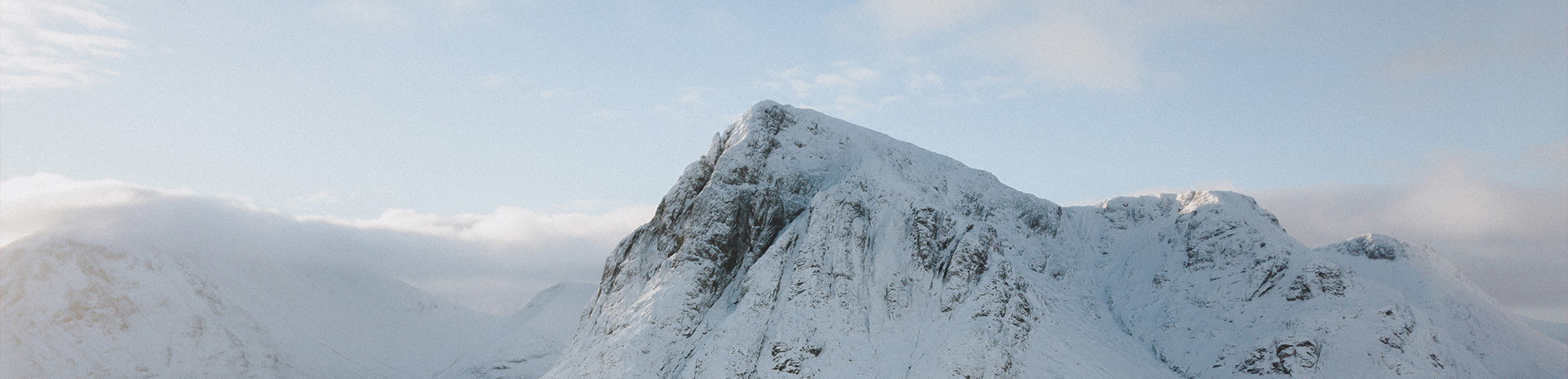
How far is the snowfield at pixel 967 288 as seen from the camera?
95562 mm

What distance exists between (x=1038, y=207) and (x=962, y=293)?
31050 millimetres

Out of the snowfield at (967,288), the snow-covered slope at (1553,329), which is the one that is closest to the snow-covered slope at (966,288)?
the snowfield at (967,288)

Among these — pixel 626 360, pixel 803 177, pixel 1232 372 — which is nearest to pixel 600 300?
pixel 626 360

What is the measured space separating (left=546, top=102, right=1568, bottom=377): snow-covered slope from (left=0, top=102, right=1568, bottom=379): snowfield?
0.24 meters

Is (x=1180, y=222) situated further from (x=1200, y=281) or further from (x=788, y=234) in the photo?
(x=788, y=234)

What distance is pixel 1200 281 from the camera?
112 metres

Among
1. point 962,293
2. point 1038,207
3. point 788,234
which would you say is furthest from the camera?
point 1038,207

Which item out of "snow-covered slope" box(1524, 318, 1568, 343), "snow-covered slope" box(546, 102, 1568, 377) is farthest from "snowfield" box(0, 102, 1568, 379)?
"snow-covered slope" box(1524, 318, 1568, 343)

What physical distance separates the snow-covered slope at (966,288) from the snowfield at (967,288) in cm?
24

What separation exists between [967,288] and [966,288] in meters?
0.09

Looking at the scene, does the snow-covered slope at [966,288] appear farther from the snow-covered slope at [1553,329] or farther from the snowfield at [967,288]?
the snow-covered slope at [1553,329]

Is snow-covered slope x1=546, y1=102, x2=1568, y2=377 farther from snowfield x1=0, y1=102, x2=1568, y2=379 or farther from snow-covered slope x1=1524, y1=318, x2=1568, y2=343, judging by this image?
snow-covered slope x1=1524, y1=318, x2=1568, y2=343

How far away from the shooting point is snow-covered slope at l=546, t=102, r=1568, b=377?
95.6 metres

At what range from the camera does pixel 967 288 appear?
101 meters
